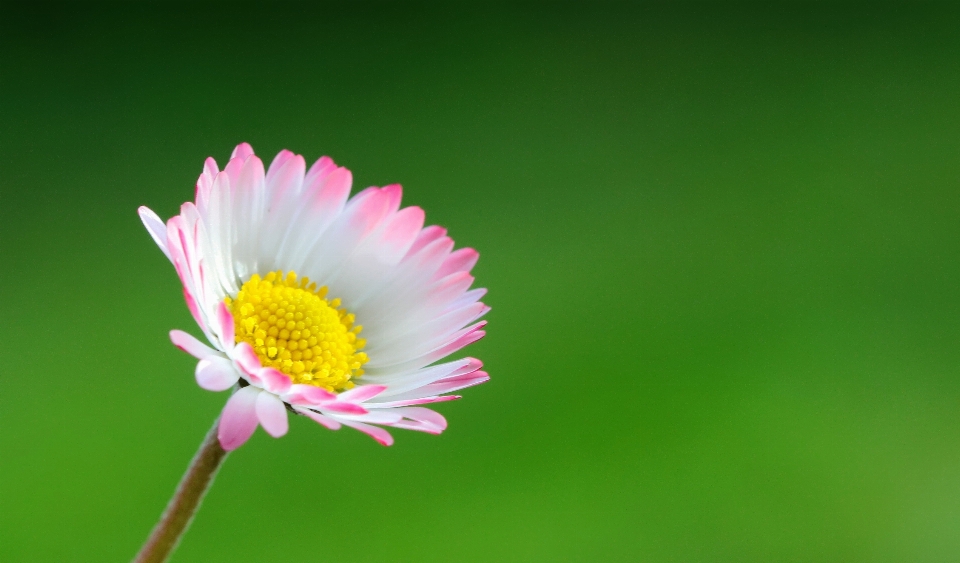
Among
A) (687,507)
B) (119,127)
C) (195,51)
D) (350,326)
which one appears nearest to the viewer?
(350,326)

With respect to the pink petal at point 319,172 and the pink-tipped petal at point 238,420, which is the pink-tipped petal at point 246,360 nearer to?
the pink-tipped petal at point 238,420

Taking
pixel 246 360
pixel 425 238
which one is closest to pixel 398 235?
pixel 425 238

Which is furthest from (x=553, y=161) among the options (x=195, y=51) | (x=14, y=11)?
(x=14, y=11)

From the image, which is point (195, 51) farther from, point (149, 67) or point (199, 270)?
point (199, 270)

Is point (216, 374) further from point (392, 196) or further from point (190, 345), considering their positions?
point (392, 196)

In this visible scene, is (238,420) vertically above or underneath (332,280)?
underneath

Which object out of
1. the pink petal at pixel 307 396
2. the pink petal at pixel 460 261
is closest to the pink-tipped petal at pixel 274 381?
the pink petal at pixel 307 396

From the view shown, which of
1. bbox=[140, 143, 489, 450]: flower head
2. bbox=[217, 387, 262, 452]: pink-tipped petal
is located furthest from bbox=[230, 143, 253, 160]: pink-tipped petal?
bbox=[217, 387, 262, 452]: pink-tipped petal
